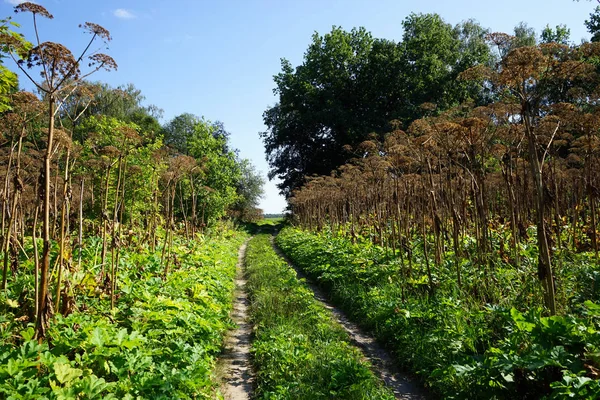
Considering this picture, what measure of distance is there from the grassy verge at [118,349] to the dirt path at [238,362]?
24 centimetres

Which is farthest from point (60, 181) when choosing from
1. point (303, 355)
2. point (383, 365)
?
point (383, 365)

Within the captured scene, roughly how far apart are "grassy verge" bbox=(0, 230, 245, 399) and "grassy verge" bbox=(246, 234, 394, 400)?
0.73 m

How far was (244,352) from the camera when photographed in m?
6.27

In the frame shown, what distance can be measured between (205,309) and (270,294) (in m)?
2.19

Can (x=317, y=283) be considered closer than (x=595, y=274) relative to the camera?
No

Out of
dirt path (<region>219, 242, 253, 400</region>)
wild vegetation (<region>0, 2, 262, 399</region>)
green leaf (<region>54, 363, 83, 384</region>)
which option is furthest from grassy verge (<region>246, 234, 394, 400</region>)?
green leaf (<region>54, 363, 83, 384</region>)

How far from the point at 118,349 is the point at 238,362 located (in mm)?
2290

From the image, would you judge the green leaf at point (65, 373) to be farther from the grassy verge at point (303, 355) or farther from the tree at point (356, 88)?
the tree at point (356, 88)

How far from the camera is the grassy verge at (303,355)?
4520mm

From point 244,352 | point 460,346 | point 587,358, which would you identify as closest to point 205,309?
point 244,352

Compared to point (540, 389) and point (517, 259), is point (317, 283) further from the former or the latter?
point (540, 389)

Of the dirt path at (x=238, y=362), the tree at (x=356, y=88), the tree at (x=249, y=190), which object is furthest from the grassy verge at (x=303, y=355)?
the tree at (x=249, y=190)

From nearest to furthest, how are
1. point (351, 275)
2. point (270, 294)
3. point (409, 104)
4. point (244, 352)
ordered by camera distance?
1. point (244, 352)
2. point (270, 294)
3. point (351, 275)
4. point (409, 104)

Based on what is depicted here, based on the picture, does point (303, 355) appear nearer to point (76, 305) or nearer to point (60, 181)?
point (76, 305)
